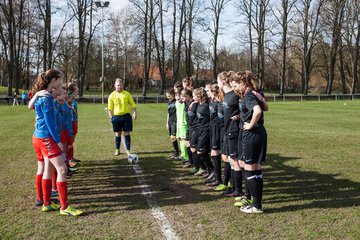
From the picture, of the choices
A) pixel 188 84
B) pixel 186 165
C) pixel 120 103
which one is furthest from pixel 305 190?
pixel 120 103

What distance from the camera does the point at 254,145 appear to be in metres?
5.02

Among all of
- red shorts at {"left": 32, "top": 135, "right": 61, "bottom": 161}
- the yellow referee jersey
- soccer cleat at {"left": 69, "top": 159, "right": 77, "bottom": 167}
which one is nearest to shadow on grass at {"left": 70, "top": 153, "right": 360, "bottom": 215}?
soccer cleat at {"left": 69, "top": 159, "right": 77, "bottom": 167}

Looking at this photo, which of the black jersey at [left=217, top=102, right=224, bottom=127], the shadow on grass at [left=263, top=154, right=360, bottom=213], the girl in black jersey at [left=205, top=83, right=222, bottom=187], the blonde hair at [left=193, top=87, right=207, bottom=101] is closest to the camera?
the shadow on grass at [left=263, top=154, right=360, bottom=213]

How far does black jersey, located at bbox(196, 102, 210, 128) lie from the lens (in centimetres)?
692

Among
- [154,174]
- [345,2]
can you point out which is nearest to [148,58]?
[345,2]

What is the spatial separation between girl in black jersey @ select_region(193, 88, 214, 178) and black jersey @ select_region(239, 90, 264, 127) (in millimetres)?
1699

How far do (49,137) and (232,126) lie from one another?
9.46ft

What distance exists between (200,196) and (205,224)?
49.5 inches

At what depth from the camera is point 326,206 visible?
5.35 metres

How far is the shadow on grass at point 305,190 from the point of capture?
17.9ft

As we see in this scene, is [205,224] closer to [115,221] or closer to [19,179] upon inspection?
[115,221]

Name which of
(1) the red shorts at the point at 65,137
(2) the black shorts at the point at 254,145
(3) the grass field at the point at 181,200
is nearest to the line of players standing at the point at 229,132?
(2) the black shorts at the point at 254,145

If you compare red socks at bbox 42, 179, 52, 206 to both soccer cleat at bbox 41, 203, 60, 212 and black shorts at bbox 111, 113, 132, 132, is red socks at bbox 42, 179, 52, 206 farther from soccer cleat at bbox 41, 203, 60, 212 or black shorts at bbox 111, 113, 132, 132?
black shorts at bbox 111, 113, 132, 132

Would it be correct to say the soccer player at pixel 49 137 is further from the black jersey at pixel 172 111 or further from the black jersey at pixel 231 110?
the black jersey at pixel 172 111
